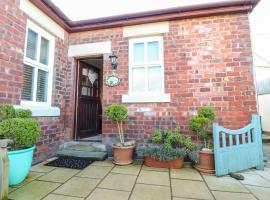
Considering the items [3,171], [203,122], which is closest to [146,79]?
[203,122]

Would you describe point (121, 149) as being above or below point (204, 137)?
below

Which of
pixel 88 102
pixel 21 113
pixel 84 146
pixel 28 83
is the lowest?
pixel 84 146

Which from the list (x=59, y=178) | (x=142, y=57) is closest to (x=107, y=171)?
A: (x=59, y=178)

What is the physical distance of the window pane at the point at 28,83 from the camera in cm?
325

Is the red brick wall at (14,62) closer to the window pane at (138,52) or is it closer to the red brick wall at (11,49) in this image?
the red brick wall at (11,49)

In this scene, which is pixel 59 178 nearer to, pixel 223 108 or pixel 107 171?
pixel 107 171

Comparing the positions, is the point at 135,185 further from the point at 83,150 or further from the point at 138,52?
the point at 138,52

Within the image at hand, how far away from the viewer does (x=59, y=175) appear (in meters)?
2.76

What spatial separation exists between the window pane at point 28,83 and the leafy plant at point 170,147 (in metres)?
2.59

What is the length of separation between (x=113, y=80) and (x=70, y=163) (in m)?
2.11

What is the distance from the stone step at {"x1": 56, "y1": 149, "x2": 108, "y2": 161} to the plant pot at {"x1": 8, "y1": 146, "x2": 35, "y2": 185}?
4.13 ft

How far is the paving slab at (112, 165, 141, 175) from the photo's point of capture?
2.93 metres

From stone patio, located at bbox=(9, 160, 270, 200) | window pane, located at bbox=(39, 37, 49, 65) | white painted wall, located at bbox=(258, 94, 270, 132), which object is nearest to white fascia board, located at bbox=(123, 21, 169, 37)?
window pane, located at bbox=(39, 37, 49, 65)

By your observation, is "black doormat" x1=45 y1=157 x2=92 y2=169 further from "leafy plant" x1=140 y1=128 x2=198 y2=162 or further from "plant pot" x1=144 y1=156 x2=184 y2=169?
"plant pot" x1=144 y1=156 x2=184 y2=169
